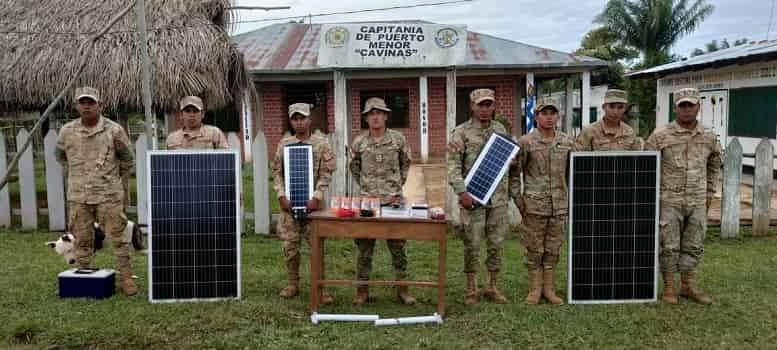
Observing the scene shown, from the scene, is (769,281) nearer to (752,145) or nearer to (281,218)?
(281,218)

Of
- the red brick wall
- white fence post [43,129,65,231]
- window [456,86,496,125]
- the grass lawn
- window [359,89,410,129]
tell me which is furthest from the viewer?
window [359,89,410,129]

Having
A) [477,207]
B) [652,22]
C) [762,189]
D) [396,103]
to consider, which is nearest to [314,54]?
[396,103]

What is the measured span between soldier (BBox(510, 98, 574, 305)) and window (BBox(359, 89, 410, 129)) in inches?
505

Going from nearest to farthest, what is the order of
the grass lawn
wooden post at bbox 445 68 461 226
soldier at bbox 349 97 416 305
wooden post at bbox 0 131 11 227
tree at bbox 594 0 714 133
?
the grass lawn < soldier at bbox 349 97 416 305 < wooden post at bbox 445 68 461 226 < wooden post at bbox 0 131 11 227 < tree at bbox 594 0 714 133

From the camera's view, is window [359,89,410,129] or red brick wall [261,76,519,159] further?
window [359,89,410,129]

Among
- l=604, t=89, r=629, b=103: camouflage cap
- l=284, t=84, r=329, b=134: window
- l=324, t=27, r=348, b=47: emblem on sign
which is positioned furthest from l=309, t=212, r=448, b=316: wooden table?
l=284, t=84, r=329, b=134: window

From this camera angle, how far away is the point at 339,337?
411 centimetres

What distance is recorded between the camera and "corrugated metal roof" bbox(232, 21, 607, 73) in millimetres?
15344

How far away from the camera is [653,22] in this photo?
25.6 m

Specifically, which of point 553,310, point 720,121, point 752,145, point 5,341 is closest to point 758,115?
point 752,145

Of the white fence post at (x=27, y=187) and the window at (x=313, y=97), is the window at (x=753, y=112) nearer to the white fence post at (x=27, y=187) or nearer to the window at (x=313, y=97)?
the window at (x=313, y=97)

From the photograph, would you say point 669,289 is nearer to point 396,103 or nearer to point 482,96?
point 482,96

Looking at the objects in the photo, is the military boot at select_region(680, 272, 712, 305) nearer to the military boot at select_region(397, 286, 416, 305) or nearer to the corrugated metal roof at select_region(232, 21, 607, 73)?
the military boot at select_region(397, 286, 416, 305)

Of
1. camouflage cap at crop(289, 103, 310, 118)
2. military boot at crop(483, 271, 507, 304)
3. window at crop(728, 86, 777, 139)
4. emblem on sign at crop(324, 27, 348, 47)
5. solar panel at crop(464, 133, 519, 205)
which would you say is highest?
emblem on sign at crop(324, 27, 348, 47)
